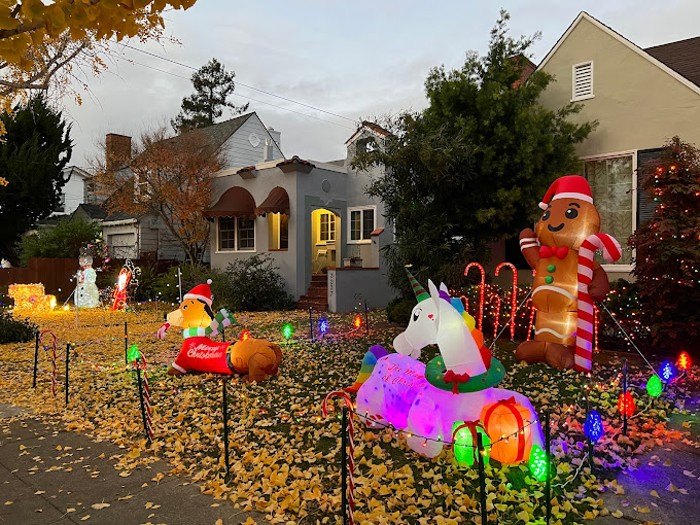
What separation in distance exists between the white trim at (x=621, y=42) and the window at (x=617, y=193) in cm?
179

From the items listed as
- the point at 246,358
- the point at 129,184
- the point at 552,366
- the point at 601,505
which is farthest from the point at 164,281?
the point at 601,505

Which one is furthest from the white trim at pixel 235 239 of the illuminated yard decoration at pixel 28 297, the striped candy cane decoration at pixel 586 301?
the striped candy cane decoration at pixel 586 301

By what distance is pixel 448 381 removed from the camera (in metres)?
4.75

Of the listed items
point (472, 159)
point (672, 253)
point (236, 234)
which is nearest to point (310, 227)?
point (236, 234)

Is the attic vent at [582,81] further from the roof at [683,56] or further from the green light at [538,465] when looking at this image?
the green light at [538,465]

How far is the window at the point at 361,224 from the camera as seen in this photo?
1933 centimetres

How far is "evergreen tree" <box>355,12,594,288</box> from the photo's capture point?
472 inches

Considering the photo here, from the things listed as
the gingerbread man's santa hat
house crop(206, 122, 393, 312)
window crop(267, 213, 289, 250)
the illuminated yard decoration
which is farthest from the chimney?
the gingerbread man's santa hat

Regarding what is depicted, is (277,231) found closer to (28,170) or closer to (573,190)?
(573,190)

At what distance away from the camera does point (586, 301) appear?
8.26 metres

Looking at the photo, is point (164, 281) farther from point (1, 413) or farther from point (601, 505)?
point (601, 505)

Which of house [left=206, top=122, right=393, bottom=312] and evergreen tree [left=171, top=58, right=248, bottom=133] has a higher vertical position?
evergreen tree [left=171, top=58, right=248, bottom=133]

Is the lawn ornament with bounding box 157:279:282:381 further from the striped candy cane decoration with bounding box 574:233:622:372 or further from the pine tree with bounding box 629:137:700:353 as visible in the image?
the pine tree with bounding box 629:137:700:353

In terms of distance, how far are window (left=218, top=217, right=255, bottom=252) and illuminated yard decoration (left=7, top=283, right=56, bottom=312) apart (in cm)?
687
